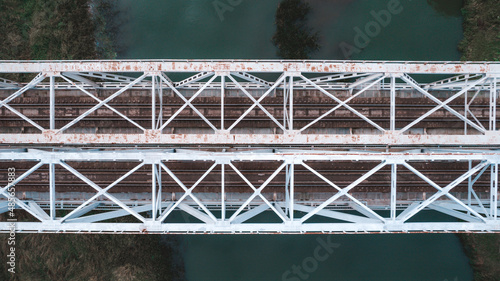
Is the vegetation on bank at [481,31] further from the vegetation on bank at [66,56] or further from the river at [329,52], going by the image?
the vegetation on bank at [66,56]

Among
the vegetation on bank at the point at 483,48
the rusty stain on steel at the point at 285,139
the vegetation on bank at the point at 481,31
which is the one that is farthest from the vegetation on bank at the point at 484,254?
the vegetation on bank at the point at 481,31

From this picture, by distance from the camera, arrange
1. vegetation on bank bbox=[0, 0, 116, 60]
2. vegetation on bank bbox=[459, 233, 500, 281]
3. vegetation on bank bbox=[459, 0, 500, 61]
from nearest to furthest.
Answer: vegetation on bank bbox=[459, 0, 500, 61], vegetation on bank bbox=[0, 0, 116, 60], vegetation on bank bbox=[459, 233, 500, 281]

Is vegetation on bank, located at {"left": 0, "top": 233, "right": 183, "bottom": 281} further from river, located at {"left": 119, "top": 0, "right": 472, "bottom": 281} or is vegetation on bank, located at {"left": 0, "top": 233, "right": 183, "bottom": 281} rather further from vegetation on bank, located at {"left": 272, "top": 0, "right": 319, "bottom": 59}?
vegetation on bank, located at {"left": 272, "top": 0, "right": 319, "bottom": 59}

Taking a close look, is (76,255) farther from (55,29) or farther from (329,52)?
(329,52)

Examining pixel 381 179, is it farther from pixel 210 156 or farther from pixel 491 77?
pixel 210 156

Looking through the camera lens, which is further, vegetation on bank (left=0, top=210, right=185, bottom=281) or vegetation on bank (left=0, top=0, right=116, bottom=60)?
vegetation on bank (left=0, top=210, right=185, bottom=281)

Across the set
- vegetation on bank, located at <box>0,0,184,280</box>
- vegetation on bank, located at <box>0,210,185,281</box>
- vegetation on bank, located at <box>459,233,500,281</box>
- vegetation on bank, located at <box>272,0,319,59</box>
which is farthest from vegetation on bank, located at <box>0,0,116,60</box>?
vegetation on bank, located at <box>459,233,500,281</box>
